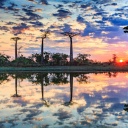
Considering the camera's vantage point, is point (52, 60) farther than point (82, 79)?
Yes

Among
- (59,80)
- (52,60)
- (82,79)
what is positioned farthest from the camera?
(52,60)

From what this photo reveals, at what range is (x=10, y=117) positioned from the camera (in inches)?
368

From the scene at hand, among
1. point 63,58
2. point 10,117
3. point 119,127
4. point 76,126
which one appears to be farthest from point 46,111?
point 63,58

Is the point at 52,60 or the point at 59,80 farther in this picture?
the point at 52,60

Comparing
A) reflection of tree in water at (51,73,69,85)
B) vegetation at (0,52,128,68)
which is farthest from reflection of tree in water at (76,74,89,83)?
vegetation at (0,52,128,68)

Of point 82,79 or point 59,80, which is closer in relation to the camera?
point 59,80

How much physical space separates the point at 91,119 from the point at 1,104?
4775mm

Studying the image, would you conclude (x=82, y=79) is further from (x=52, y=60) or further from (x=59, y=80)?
(x=52, y=60)

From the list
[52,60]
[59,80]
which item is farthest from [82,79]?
[52,60]

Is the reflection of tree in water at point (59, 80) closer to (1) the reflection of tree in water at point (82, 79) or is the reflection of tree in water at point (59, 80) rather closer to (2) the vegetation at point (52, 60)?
(1) the reflection of tree in water at point (82, 79)

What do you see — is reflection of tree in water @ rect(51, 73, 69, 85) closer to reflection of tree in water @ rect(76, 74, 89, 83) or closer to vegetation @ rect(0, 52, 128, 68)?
reflection of tree in water @ rect(76, 74, 89, 83)

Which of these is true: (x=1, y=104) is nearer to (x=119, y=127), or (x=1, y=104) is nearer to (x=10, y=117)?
(x=10, y=117)

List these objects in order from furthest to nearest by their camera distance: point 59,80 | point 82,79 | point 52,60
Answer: point 52,60 → point 82,79 → point 59,80

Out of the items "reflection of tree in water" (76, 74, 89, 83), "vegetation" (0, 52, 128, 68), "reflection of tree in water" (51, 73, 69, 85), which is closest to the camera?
"reflection of tree in water" (51, 73, 69, 85)
